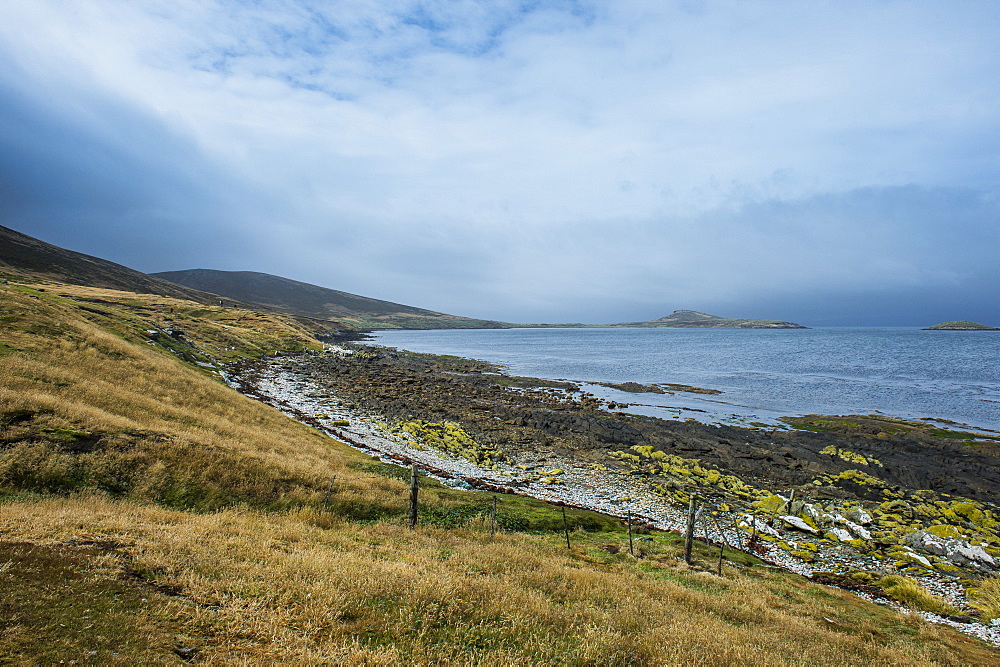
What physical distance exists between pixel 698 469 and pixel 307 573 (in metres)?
28.9

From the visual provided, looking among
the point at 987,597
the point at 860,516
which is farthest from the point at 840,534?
the point at 987,597

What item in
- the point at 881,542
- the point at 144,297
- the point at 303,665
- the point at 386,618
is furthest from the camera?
the point at 144,297

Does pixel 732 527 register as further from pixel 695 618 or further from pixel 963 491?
pixel 963 491

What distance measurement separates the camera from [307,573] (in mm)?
9523

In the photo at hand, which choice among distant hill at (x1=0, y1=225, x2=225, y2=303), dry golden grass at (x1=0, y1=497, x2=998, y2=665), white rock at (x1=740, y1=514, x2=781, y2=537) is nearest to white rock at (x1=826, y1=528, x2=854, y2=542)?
white rock at (x1=740, y1=514, x2=781, y2=537)

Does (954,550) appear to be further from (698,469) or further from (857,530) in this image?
(698,469)

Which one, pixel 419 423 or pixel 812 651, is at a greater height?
pixel 812 651

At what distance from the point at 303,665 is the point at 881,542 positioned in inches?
1037

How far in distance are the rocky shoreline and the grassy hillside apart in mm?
4954

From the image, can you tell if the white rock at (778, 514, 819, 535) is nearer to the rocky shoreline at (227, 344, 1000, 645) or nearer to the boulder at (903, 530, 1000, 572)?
the rocky shoreline at (227, 344, 1000, 645)

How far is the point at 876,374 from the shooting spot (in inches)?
3189

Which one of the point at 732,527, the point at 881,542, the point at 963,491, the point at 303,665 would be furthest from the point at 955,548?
the point at 303,665

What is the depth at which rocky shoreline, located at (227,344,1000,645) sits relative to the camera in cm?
2078

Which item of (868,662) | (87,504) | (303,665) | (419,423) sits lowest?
(419,423)
